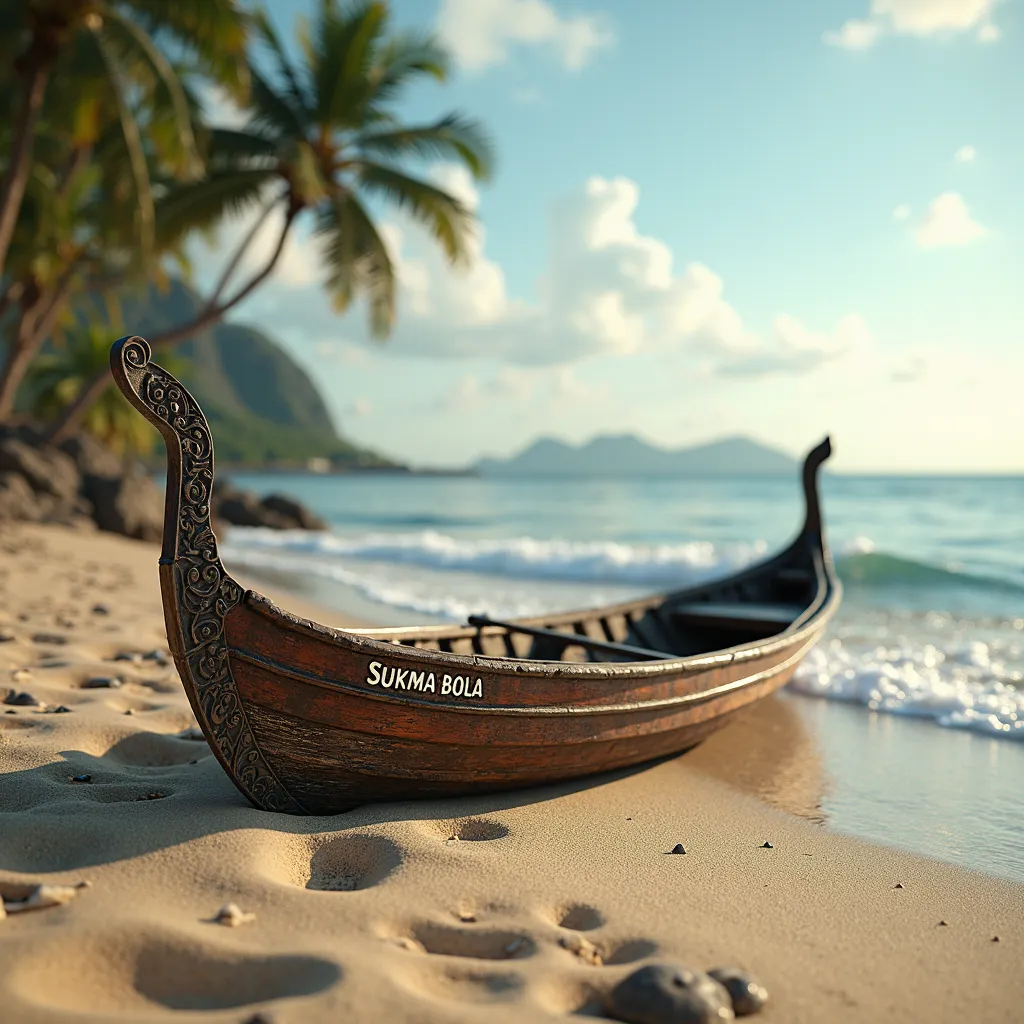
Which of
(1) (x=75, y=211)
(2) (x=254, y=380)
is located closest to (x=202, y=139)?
(1) (x=75, y=211)

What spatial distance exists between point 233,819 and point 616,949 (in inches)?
63.3

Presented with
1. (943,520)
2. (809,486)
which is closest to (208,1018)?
(809,486)

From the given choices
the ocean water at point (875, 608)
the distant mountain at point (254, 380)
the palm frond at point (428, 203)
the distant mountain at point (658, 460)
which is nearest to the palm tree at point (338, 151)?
the palm frond at point (428, 203)

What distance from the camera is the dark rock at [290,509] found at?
28422 mm

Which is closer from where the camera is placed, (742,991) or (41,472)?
(742,991)

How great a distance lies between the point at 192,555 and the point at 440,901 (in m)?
1.56

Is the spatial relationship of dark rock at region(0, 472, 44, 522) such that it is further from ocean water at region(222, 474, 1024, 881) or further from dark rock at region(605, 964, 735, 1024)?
dark rock at region(605, 964, 735, 1024)

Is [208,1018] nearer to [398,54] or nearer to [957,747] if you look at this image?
[957,747]

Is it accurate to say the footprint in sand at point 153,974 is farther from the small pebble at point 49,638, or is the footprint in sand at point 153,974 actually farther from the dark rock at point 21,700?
the small pebble at point 49,638

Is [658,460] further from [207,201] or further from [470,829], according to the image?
[470,829]

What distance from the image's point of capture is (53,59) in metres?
12.7

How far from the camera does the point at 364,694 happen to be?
137 inches

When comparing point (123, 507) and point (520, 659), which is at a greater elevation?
point (123, 507)

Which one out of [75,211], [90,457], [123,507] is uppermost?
[75,211]
